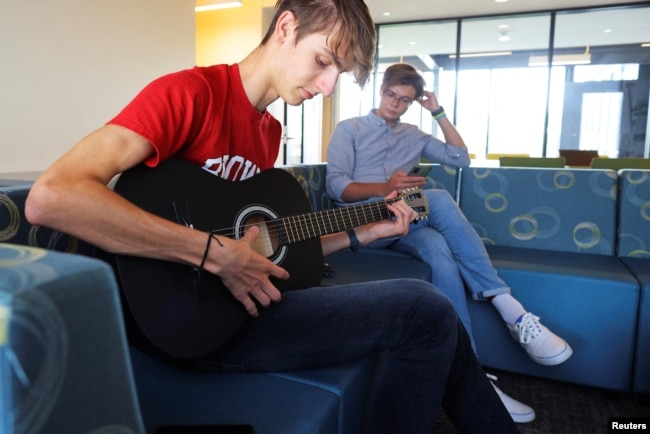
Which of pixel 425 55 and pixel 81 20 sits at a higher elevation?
pixel 425 55

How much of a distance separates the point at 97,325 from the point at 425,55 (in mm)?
7980

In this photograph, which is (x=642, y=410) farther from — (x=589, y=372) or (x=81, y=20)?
(x=81, y=20)

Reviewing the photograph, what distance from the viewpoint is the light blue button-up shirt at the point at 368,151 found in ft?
7.56

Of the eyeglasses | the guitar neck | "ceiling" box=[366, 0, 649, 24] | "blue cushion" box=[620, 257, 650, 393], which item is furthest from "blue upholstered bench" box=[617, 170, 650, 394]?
"ceiling" box=[366, 0, 649, 24]

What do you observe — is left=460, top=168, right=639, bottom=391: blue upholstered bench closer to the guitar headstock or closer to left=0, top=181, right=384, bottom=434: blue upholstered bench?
the guitar headstock

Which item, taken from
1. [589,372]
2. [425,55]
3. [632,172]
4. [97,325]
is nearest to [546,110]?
[425,55]

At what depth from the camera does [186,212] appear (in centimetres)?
97

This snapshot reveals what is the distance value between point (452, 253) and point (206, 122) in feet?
4.24

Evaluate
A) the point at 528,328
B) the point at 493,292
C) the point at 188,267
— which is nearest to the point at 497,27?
the point at 493,292

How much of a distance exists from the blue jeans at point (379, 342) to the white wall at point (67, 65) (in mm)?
2229

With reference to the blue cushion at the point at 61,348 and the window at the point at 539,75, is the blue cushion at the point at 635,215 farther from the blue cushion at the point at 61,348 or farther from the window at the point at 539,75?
the window at the point at 539,75

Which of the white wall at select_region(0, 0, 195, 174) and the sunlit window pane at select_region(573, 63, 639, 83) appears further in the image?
the sunlit window pane at select_region(573, 63, 639, 83)

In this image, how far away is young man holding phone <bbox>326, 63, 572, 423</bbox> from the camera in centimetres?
175

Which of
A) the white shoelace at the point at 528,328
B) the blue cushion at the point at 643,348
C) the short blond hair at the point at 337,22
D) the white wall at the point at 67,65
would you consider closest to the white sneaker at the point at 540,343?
the white shoelace at the point at 528,328
